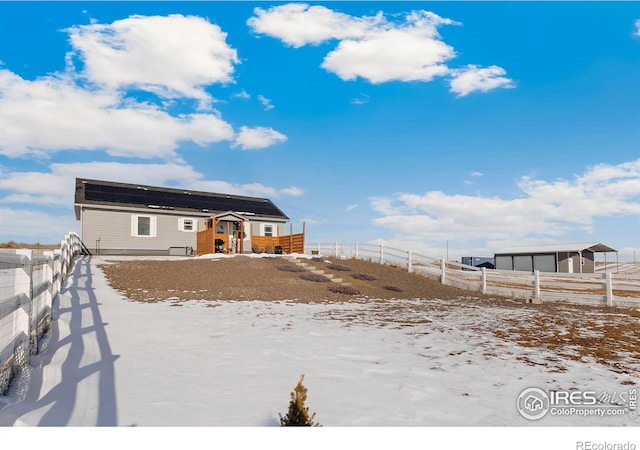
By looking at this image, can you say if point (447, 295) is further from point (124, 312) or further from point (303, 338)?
point (124, 312)

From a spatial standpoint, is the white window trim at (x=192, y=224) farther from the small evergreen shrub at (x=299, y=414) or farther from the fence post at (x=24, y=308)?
the small evergreen shrub at (x=299, y=414)

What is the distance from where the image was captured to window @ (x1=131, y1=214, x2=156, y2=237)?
30.9 meters

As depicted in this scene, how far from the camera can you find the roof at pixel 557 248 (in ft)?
130

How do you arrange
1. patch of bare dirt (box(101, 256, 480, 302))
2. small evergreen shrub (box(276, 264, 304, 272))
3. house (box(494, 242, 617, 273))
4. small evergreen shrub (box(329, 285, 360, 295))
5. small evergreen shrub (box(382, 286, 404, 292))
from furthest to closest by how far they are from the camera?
house (box(494, 242, 617, 273))
small evergreen shrub (box(276, 264, 304, 272))
small evergreen shrub (box(382, 286, 404, 292))
small evergreen shrub (box(329, 285, 360, 295))
patch of bare dirt (box(101, 256, 480, 302))

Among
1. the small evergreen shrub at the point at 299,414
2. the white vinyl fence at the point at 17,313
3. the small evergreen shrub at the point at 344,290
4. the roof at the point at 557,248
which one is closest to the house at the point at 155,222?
the small evergreen shrub at the point at 344,290

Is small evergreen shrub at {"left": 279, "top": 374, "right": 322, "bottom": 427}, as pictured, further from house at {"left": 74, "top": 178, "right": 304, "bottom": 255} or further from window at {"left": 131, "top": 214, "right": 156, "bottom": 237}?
window at {"left": 131, "top": 214, "right": 156, "bottom": 237}

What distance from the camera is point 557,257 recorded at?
1601 inches

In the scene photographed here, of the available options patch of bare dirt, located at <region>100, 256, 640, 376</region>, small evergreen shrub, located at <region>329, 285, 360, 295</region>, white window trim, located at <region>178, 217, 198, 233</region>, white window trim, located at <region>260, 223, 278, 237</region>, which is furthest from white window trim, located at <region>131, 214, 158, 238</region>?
small evergreen shrub, located at <region>329, 285, 360, 295</region>

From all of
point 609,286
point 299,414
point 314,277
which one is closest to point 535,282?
point 609,286

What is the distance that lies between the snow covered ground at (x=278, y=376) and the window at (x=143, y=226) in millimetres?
21798

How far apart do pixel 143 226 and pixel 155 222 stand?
88 centimetres
